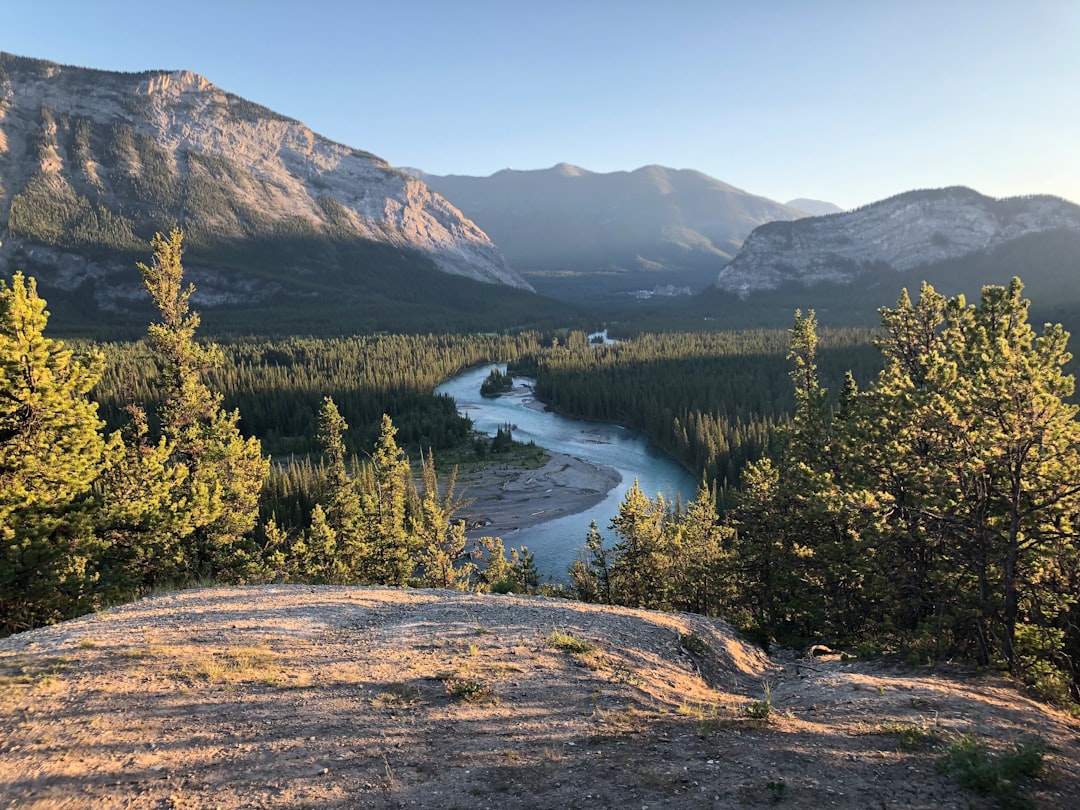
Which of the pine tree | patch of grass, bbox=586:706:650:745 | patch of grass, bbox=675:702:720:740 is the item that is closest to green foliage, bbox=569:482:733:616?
the pine tree

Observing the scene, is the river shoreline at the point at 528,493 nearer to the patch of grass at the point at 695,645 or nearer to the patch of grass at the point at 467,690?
the patch of grass at the point at 695,645

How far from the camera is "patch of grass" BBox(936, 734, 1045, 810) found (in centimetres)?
1027

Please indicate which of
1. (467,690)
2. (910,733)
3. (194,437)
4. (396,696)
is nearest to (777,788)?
(910,733)

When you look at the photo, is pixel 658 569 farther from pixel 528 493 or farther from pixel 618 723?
pixel 528 493

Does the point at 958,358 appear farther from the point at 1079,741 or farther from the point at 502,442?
the point at 502,442

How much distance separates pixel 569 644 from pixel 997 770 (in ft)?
33.1

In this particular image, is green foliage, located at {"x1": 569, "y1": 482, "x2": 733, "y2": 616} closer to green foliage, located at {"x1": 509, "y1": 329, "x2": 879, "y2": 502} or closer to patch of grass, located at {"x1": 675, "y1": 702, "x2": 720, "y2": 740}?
patch of grass, located at {"x1": 675, "y1": 702, "x2": 720, "y2": 740}

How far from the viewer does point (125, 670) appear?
1397 centimetres

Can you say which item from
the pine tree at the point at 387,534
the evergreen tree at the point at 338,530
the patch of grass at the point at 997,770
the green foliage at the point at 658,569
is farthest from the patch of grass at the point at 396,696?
the pine tree at the point at 387,534

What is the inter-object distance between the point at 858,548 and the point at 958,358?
9.28 metres

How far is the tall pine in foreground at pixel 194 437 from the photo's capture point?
29.4 m

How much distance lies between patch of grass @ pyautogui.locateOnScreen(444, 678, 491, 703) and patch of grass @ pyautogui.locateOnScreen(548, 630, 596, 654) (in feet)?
11.4

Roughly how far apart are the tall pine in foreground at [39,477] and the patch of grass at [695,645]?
22.0 m

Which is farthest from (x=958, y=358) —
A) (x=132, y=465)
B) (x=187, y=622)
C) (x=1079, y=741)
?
(x=132, y=465)
